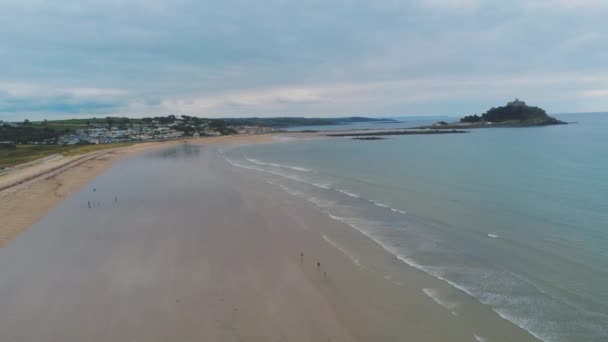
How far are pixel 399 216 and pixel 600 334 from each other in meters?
10.7

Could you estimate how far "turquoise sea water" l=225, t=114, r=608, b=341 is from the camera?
10.4 m

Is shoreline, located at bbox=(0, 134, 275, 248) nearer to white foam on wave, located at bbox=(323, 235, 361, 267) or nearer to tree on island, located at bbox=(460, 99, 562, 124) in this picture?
→ white foam on wave, located at bbox=(323, 235, 361, 267)

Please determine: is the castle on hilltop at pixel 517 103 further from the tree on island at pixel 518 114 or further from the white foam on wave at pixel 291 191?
the white foam on wave at pixel 291 191

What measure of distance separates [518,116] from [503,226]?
130 m

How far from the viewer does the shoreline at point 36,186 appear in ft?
66.1

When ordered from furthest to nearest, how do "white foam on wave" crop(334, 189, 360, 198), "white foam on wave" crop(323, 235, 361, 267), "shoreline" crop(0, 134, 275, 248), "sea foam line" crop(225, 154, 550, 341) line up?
"white foam on wave" crop(334, 189, 360, 198) → "shoreline" crop(0, 134, 275, 248) → "white foam on wave" crop(323, 235, 361, 267) → "sea foam line" crop(225, 154, 550, 341)

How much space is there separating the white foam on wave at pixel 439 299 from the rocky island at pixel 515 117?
412 feet

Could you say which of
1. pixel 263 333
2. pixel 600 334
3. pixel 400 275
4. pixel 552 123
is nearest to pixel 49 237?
pixel 263 333

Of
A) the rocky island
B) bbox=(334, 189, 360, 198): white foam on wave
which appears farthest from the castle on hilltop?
bbox=(334, 189, 360, 198): white foam on wave

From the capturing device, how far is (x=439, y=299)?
10672 mm

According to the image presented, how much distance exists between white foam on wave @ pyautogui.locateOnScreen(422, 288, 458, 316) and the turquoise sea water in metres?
0.96

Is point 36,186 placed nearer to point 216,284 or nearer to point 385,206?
point 216,284

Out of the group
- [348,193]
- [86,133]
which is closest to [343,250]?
[348,193]

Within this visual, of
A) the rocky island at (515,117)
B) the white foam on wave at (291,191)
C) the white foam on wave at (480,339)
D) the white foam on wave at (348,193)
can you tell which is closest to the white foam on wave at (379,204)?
the white foam on wave at (348,193)
